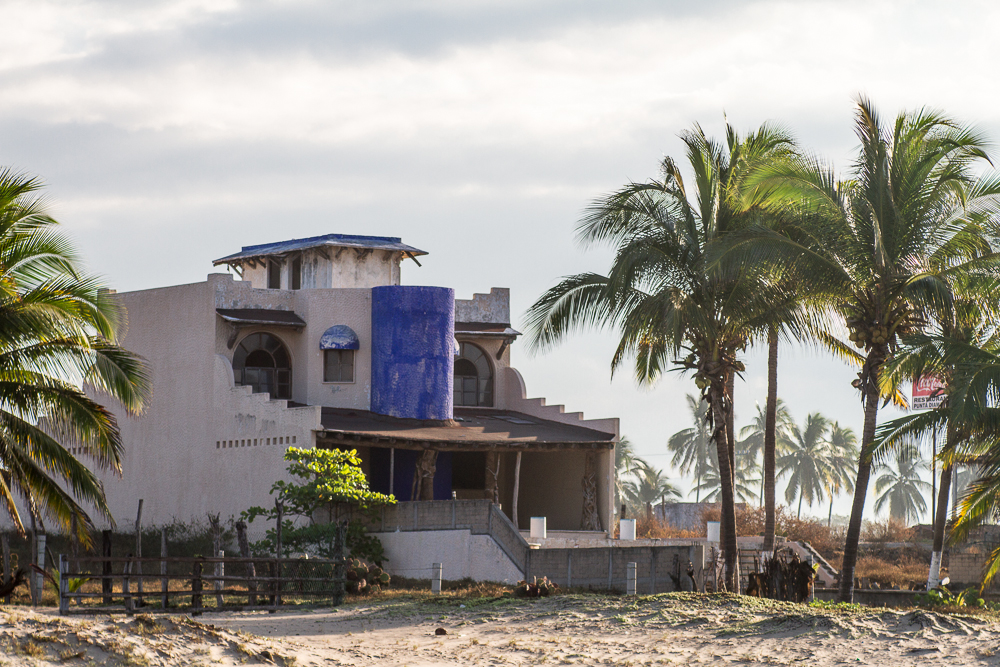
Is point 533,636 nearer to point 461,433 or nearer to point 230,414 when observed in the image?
point 461,433

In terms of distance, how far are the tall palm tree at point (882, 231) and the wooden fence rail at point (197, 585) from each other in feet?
33.1

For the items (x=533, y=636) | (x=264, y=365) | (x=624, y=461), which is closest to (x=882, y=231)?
(x=533, y=636)

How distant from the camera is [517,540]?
2825 cm

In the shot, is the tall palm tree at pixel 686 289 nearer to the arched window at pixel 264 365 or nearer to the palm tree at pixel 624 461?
the arched window at pixel 264 365

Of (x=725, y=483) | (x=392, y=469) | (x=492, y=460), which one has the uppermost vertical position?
(x=492, y=460)

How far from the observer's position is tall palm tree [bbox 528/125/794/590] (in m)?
26.8

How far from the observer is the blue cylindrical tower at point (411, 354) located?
37594 mm

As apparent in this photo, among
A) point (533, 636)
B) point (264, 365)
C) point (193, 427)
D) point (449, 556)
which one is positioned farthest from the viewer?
point (264, 365)

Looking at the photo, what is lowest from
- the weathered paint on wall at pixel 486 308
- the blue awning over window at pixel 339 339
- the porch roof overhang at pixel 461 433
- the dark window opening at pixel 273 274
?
the porch roof overhang at pixel 461 433

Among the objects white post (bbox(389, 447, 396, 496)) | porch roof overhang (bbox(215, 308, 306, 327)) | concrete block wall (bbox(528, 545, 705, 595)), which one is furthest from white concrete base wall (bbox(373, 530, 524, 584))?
porch roof overhang (bbox(215, 308, 306, 327))

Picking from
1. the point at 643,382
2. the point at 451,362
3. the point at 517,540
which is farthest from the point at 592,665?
the point at 451,362

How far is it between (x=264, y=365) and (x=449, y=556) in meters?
11.6

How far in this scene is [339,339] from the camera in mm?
37812

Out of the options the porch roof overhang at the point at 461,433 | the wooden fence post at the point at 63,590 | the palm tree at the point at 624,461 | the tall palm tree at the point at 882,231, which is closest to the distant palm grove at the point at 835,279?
the tall palm tree at the point at 882,231
